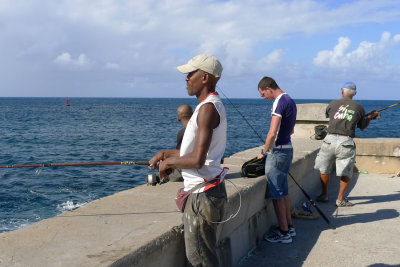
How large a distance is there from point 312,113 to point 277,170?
5.20m

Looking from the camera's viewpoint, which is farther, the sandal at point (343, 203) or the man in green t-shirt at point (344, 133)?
the sandal at point (343, 203)

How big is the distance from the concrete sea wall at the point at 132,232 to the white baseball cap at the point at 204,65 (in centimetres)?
117

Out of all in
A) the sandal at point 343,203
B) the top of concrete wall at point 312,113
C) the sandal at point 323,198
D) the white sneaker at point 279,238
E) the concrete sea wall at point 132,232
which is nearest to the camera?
the concrete sea wall at point 132,232

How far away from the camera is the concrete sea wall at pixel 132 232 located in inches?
95.5

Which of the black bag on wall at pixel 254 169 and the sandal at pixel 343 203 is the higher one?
the black bag on wall at pixel 254 169

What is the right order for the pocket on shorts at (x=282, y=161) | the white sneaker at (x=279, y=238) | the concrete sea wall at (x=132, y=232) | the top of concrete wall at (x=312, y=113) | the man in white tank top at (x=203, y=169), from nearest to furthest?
1. the concrete sea wall at (x=132, y=232)
2. the man in white tank top at (x=203, y=169)
3. the pocket on shorts at (x=282, y=161)
4. the white sneaker at (x=279, y=238)
5. the top of concrete wall at (x=312, y=113)

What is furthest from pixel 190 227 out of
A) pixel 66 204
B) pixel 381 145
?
pixel 66 204

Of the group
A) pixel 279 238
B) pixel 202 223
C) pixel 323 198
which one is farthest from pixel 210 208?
pixel 323 198

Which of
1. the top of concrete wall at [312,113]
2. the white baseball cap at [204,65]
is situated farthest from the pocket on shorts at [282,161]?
the top of concrete wall at [312,113]

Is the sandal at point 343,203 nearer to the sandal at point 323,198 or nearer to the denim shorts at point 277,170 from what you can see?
the sandal at point 323,198

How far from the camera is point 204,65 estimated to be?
266 cm

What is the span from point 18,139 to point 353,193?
27.5 m

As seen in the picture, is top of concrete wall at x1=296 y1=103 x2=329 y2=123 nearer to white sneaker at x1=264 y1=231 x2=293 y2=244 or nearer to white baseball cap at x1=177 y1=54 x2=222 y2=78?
white sneaker at x1=264 y1=231 x2=293 y2=244

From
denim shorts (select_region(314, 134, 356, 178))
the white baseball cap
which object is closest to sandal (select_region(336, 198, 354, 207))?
denim shorts (select_region(314, 134, 356, 178))
